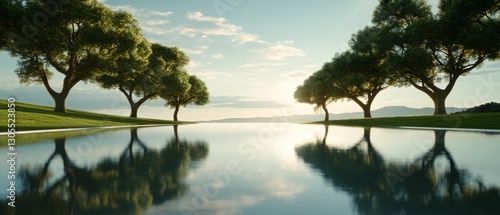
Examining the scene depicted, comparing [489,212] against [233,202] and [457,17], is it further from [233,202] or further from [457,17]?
[457,17]

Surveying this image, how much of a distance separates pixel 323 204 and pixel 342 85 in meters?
59.6

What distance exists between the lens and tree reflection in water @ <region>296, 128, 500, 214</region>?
18.1 feet

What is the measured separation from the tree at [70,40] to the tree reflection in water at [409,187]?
40.4 m

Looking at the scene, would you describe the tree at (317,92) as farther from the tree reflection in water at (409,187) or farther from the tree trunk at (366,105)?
the tree reflection in water at (409,187)

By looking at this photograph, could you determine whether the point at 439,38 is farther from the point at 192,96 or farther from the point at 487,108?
the point at 192,96

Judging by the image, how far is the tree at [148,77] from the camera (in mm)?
56781

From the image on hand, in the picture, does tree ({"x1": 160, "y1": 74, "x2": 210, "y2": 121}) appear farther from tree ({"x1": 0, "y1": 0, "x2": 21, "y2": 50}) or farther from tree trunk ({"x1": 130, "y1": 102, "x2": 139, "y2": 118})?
tree ({"x1": 0, "y1": 0, "x2": 21, "y2": 50})

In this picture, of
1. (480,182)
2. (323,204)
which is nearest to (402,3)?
(480,182)

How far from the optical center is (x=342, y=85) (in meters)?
62.7

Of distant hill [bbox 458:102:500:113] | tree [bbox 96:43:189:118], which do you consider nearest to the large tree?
distant hill [bbox 458:102:500:113]

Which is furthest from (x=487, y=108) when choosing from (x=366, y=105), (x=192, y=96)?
(x=192, y=96)

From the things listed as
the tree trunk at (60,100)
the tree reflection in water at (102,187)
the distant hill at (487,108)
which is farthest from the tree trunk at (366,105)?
the tree reflection in water at (102,187)

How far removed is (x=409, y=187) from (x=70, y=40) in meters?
47.1

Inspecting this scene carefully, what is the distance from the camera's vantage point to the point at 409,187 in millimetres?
7004
